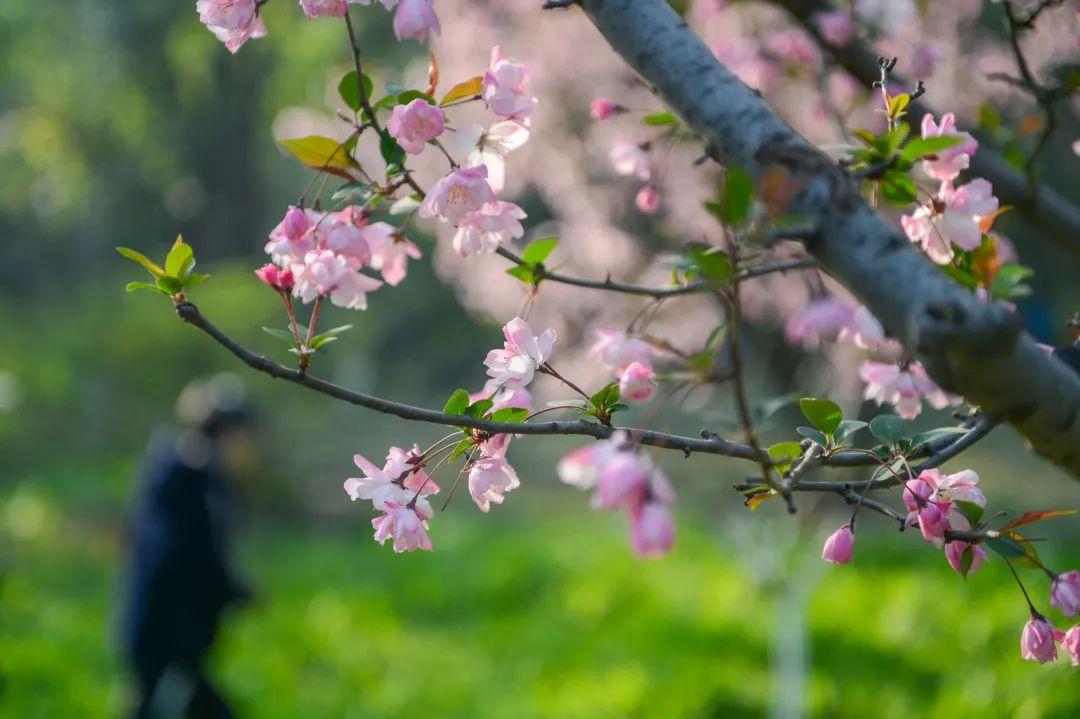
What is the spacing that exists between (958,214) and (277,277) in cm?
79

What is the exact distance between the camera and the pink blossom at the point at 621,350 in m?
1.32

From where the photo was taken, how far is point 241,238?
1770 cm

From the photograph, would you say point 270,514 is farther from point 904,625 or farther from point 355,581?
point 904,625

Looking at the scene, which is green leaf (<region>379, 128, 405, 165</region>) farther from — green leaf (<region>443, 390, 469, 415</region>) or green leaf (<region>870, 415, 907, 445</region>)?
green leaf (<region>870, 415, 907, 445</region>)

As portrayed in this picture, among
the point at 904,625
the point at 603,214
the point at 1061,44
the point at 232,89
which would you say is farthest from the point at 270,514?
the point at 232,89

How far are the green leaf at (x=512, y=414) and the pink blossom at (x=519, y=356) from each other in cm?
3

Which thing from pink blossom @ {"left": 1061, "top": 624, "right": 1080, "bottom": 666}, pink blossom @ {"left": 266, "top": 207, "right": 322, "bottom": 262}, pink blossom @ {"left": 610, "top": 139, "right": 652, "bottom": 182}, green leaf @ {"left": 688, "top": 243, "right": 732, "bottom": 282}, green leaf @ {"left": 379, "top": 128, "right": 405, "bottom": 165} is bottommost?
pink blossom @ {"left": 1061, "top": 624, "right": 1080, "bottom": 666}

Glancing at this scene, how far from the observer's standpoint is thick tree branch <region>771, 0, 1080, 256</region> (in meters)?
2.01

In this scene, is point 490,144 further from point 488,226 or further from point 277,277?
point 277,277

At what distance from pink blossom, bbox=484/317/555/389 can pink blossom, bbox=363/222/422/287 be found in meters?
0.20

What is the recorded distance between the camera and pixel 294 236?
125 centimetres

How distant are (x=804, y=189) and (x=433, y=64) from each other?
55 centimetres

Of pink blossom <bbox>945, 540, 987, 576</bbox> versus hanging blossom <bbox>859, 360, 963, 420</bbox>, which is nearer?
pink blossom <bbox>945, 540, 987, 576</bbox>

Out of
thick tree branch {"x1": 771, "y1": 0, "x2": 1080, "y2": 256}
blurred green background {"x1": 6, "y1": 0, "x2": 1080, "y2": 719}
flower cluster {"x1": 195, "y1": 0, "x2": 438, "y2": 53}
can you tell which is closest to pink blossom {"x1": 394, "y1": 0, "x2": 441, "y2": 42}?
flower cluster {"x1": 195, "y1": 0, "x2": 438, "y2": 53}
